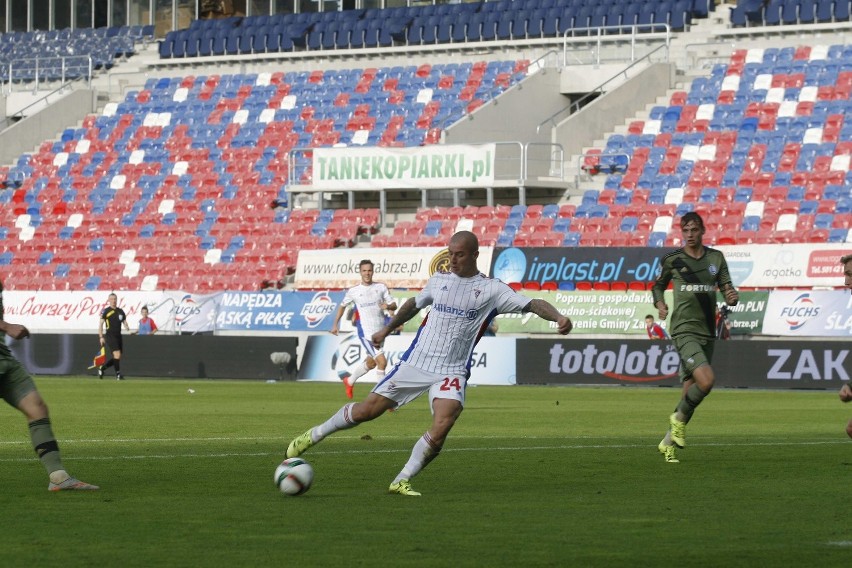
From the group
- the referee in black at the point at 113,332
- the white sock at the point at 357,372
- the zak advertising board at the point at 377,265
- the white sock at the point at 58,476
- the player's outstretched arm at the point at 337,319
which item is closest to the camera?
the white sock at the point at 58,476

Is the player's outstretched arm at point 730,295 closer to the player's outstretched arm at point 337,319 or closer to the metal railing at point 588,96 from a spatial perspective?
the player's outstretched arm at point 337,319

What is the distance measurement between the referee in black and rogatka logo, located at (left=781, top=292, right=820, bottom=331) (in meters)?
14.1

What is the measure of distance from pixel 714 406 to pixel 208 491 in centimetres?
1531

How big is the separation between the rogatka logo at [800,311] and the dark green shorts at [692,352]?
18743mm

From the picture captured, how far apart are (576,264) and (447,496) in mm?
27010

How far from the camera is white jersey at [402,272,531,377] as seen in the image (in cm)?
1216

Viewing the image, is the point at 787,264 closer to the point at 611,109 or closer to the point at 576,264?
the point at 576,264

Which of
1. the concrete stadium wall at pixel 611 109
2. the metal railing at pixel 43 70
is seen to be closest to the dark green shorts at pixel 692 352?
the concrete stadium wall at pixel 611 109

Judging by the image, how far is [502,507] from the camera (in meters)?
11.2

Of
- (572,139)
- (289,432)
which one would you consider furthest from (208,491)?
(572,139)

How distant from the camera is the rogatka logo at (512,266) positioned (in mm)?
39312

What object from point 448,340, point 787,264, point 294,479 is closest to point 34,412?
point 294,479

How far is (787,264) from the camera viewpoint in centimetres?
3622

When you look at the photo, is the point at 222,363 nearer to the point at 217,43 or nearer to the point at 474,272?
the point at 217,43
